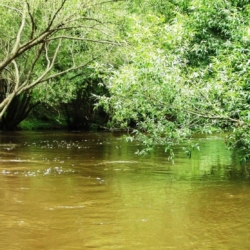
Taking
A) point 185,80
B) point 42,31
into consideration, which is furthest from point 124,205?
point 42,31

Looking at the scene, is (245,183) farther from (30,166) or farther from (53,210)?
(30,166)

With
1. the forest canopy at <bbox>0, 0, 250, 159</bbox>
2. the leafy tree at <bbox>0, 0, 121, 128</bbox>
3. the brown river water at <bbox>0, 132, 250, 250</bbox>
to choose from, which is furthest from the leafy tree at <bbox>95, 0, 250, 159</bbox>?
the leafy tree at <bbox>0, 0, 121, 128</bbox>

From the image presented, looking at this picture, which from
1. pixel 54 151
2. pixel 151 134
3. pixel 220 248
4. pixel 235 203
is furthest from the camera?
pixel 54 151

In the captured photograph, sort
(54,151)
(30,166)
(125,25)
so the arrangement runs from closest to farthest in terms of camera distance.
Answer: (30,166), (125,25), (54,151)

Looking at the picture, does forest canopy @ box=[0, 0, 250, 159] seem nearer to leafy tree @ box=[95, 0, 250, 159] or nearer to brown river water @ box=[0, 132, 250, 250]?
leafy tree @ box=[95, 0, 250, 159]

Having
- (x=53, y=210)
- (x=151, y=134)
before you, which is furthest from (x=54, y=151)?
(x=53, y=210)

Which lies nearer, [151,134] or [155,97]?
[155,97]

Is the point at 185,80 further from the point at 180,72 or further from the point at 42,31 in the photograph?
the point at 42,31

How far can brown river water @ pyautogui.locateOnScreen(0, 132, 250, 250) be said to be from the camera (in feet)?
28.5

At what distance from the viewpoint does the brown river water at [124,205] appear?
8672 millimetres

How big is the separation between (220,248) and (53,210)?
4155 millimetres

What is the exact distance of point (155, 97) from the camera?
14.2 metres

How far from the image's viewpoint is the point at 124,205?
11.6m

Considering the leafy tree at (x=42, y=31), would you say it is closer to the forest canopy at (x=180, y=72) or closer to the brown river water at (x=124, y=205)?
→ the forest canopy at (x=180, y=72)
